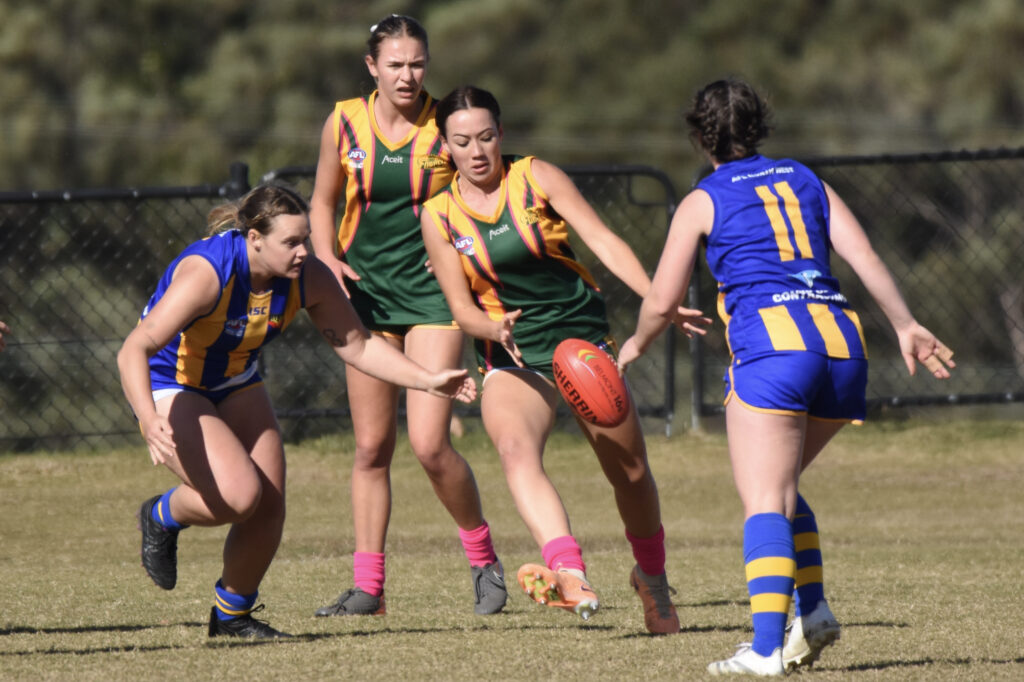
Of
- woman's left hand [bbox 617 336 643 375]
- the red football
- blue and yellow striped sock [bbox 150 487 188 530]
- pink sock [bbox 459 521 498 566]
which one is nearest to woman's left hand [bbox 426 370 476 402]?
the red football

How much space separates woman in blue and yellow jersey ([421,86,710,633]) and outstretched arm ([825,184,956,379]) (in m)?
0.82

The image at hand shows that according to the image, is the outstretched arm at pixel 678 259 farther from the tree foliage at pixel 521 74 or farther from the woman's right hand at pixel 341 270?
the tree foliage at pixel 521 74

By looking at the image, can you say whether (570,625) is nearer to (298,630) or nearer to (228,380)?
(298,630)

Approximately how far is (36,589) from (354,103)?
8.07ft

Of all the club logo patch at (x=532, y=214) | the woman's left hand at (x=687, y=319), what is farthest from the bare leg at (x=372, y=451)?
the woman's left hand at (x=687, y=319)

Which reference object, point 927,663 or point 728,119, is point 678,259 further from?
point 927,663

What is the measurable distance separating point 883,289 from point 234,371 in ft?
7.38

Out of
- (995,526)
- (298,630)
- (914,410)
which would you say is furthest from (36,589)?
(914,410)

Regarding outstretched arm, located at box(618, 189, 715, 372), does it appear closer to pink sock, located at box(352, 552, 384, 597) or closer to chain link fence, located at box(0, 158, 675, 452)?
pink sock, located at box(352, 552, 384, 597)

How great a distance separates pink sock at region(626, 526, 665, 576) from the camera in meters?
5.42

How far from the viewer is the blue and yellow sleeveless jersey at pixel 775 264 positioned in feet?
14.7

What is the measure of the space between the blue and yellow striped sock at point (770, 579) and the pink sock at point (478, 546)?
1.95 m

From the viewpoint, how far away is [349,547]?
8.01 metres

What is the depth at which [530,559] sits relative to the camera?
754 cm
